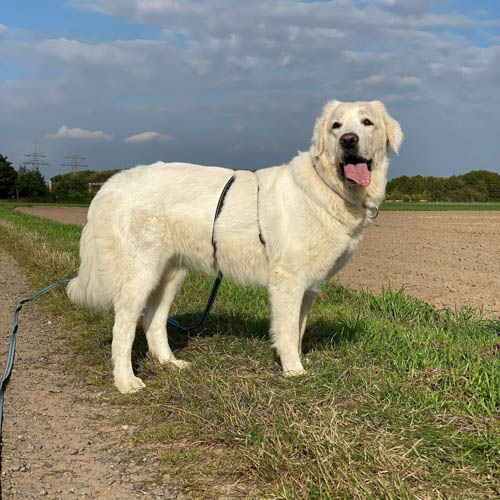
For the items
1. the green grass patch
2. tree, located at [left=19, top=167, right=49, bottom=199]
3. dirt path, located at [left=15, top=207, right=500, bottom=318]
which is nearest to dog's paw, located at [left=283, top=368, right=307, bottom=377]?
dirt path, located at [left=15, top=207, right=500, bottom=318]

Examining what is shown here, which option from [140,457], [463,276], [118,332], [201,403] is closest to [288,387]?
[201,403]

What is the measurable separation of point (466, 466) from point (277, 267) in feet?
5.86

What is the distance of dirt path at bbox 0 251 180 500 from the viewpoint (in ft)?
8.44

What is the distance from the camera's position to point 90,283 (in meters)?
4.21

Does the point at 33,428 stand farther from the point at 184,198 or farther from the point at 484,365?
the point at 484,365

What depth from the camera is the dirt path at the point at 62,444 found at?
2.57m

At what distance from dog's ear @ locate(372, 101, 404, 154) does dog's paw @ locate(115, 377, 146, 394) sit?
2.67 meters

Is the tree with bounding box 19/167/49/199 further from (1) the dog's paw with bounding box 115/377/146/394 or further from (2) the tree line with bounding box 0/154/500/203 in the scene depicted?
(1) the dog's paw with bounding box 115/377/146/394

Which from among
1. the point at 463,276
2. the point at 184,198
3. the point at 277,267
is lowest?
the point at 463,276

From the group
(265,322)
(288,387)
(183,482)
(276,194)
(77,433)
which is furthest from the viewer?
(265,322)

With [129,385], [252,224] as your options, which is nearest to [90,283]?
[129,385]

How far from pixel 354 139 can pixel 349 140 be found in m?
0.04

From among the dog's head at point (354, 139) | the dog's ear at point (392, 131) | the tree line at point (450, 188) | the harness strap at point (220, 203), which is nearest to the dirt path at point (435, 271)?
the dog's ear at point (392, 131)

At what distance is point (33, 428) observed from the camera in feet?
10.8
